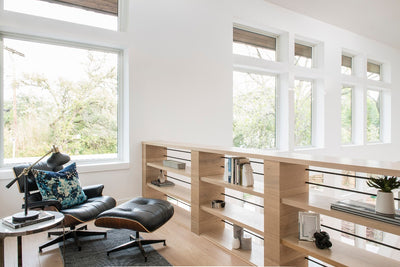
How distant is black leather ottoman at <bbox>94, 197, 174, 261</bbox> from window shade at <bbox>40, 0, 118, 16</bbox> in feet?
8.55

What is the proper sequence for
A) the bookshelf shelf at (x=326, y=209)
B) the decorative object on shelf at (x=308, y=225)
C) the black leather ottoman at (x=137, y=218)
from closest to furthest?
the bookshelf shelf at (x=326, y=209) < the decorative object on shelf at (x=308, y=225) < the black leather ottoman at (x=137, y=218)

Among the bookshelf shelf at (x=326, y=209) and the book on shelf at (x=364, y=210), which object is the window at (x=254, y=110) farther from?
the book on shelf at (x=364, y=210)

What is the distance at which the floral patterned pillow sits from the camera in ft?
8.15

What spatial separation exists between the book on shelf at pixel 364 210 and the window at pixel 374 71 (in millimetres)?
6979

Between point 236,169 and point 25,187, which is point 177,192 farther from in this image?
point 25,187

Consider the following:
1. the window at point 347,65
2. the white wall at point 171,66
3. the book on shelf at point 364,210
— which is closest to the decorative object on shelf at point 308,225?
the book on shelf at point 364,210

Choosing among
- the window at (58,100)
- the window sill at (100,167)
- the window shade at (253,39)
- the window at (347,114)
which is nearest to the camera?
the window at (58,100)

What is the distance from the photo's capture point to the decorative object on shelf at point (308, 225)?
1958mm

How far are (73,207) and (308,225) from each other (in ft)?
6.59

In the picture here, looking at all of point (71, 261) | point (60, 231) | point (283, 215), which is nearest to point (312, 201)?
point (283, 215)

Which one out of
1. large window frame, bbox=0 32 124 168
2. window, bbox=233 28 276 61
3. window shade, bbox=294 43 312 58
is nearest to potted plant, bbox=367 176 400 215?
large window frame, bbox=0 32 124 168

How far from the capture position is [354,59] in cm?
711

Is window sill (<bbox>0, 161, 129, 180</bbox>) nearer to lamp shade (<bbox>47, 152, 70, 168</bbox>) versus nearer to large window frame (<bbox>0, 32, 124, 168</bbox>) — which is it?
large window frame (<bbox>0, 32, 124, 168</bbox>)

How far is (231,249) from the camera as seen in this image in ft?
7.98
